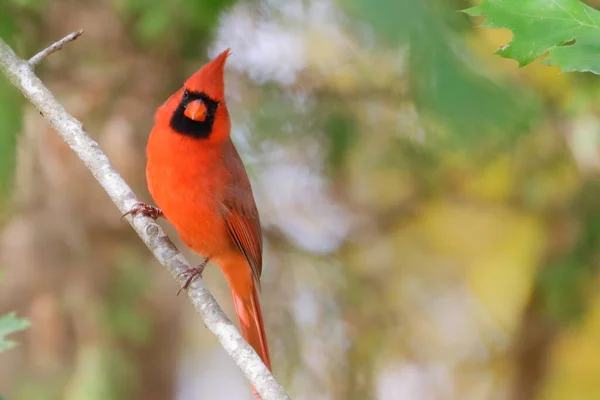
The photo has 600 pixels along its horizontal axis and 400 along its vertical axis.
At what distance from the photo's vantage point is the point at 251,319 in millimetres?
2400

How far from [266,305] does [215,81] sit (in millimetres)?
897

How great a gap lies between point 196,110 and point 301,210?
1156mm

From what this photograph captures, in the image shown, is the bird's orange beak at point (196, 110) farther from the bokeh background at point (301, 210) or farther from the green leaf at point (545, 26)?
the green leaf at point (545, 26)

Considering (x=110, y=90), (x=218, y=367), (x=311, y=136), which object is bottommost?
(x=218, y=367)

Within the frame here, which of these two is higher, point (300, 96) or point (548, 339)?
point (300, 96)

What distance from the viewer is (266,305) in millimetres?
2660

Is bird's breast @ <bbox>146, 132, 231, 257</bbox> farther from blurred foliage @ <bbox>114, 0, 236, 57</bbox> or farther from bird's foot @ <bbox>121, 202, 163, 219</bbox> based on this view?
blurred foliage @ <bbox>114, 0, 236, 57</bbox>

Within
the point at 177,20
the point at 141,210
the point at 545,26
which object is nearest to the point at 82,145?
the point at 141,210

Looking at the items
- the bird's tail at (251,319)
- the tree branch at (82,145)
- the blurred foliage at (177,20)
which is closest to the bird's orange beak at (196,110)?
the blurred foliage at (177,20)

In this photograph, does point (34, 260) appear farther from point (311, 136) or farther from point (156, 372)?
point (311, 136)

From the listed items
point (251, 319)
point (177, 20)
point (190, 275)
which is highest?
point (177, 20)

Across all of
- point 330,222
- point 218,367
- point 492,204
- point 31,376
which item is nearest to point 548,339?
point 492,204

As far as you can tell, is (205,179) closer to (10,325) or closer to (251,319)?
(251,319)

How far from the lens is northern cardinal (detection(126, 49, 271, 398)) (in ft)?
6.84
